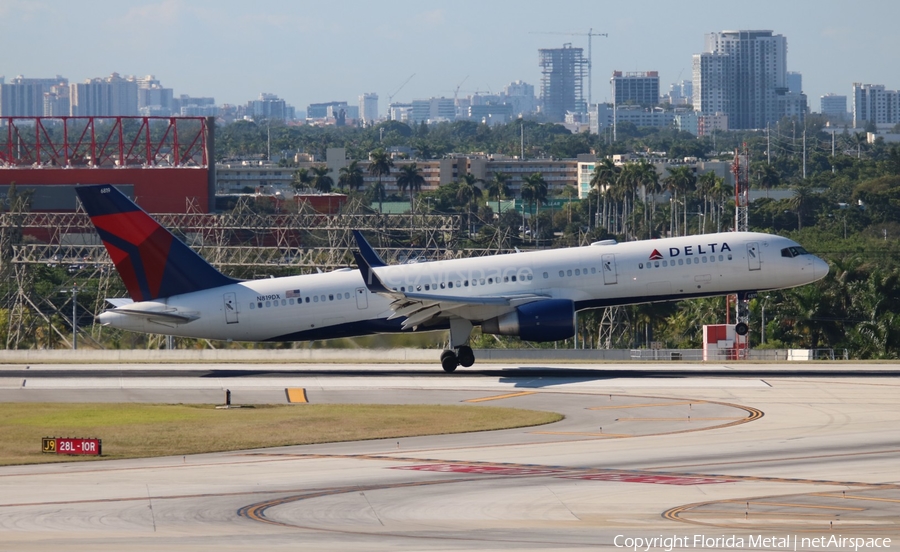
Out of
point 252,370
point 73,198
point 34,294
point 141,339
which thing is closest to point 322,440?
point 252,370

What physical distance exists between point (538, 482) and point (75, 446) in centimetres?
1517

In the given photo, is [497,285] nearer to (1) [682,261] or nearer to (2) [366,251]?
(2) [366,251]

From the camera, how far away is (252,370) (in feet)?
201

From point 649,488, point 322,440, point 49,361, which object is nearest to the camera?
point 649,488

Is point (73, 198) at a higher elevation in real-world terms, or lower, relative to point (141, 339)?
higher

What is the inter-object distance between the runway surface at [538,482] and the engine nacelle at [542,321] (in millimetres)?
2779

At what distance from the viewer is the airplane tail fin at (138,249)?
2249 inches

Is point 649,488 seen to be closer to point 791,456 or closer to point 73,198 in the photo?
point 791,456

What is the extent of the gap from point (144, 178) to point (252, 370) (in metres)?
127

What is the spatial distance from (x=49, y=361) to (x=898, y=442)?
47.4 metres

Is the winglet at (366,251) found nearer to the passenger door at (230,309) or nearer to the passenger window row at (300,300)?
the passenger window row at (300,300)

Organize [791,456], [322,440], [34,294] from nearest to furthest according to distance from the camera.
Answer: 1. [791,456]
2. [322,440]
3. [34,294]

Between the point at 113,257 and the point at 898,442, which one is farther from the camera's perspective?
the point at 113,257

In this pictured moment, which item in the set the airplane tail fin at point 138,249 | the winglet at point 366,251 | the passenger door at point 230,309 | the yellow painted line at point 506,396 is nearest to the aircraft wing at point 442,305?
the winglet at point 366,251
